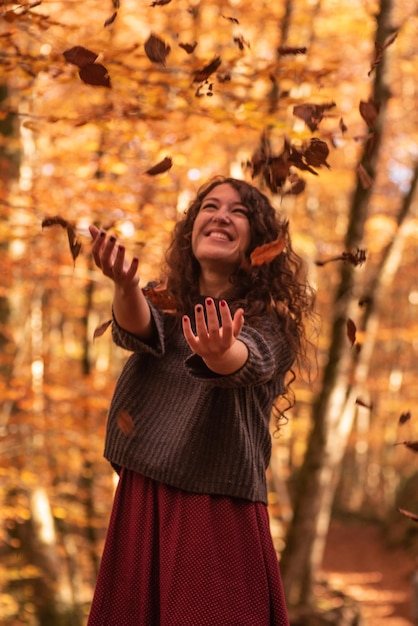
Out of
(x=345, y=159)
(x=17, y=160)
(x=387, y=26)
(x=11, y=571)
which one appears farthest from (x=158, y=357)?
(x=345, y=159)

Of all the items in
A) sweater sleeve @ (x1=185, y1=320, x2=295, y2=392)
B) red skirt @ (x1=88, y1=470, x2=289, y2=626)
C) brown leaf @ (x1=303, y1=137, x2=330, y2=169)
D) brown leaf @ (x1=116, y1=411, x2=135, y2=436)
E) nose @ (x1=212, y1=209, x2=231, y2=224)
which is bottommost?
red skirt @ (x1=88, y1=470, x2=289, y2=626)

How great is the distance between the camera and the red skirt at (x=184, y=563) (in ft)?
5.90

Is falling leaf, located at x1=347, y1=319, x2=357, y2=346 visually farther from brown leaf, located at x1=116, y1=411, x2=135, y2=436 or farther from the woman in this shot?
brown leaf, located at x1=116, y1=411, x2=135, y2=436

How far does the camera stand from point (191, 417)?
1.87 meters

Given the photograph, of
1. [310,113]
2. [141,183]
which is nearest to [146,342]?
[310,113]

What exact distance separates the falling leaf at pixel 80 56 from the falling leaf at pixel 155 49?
222 mm

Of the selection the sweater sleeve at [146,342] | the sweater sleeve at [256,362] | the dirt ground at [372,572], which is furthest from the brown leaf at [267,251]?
the dirt ground at [372,572]

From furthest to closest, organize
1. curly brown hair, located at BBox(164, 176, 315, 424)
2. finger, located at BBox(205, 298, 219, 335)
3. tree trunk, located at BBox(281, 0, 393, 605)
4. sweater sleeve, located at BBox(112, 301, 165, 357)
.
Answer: tree trunk, located at BBox(281, 0, 393, 605) < curly brown hair, located at BBox(164, 176, 315, 424) < sweater sleeve, located at BBox(112, 301, 165, 357) < finger, located at BBox(205, 298, 219, 335)

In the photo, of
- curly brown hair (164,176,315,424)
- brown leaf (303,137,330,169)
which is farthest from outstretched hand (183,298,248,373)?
brown leaf (303,137,330,169)

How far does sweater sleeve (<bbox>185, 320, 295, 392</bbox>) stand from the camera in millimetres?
1679

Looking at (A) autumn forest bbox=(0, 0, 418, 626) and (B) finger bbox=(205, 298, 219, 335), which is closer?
(B) finger bbox=(205, 298, 219, 335)

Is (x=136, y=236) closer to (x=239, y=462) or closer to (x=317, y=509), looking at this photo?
(x=317, y=509)

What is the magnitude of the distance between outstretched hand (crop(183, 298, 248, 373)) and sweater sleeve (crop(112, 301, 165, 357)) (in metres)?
0.34

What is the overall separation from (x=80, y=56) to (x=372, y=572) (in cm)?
1292
